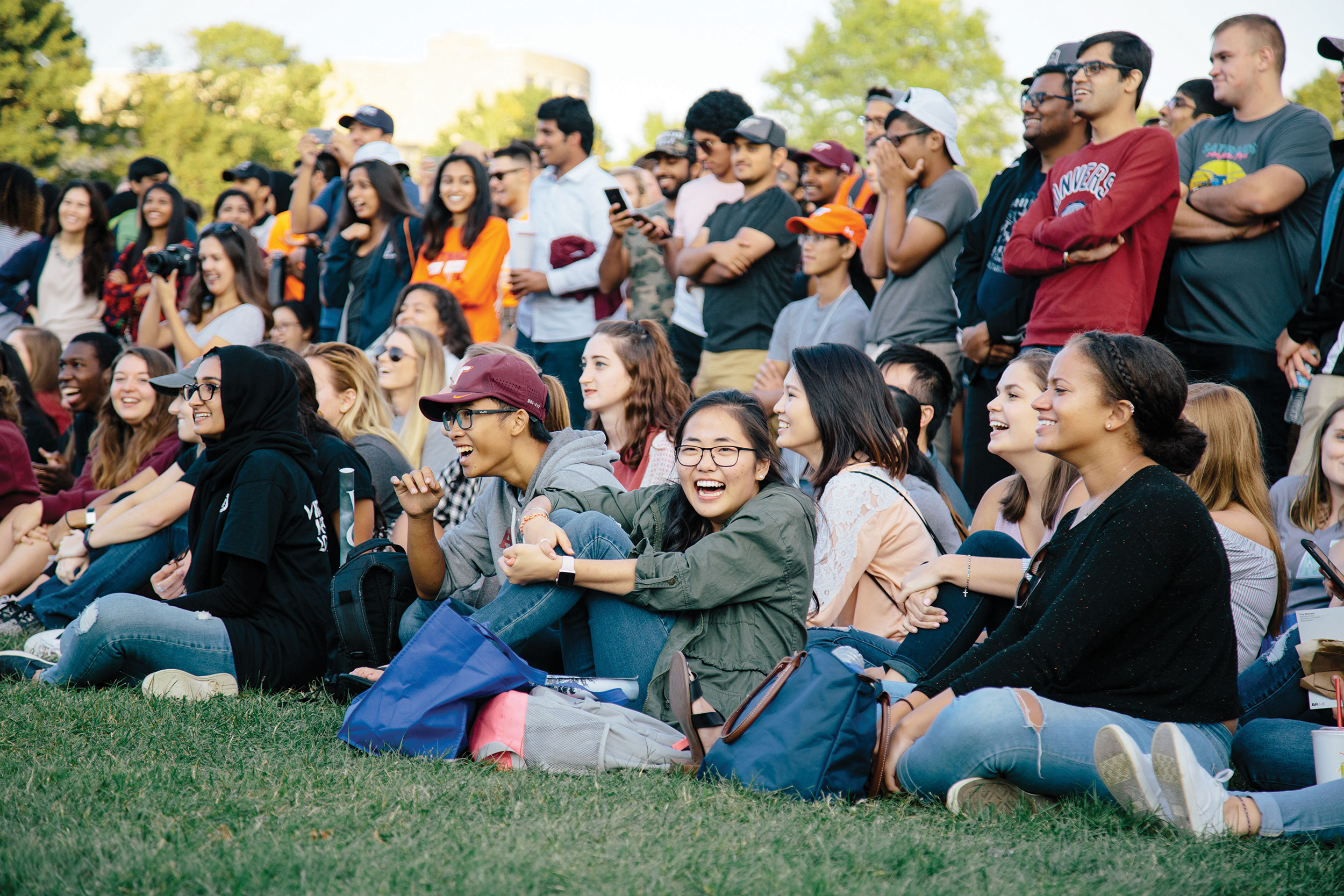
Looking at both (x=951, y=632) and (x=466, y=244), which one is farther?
(x=466, y=244)

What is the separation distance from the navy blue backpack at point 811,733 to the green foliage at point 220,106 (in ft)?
93.3

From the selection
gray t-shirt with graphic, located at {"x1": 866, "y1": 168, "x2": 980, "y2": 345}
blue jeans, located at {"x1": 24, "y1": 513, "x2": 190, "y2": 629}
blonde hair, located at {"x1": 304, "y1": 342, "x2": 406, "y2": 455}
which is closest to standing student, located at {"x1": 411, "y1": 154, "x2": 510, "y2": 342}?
blonde hair, located at {"x1": 304, "y1": 342, "x2": 406, "y2": 455}

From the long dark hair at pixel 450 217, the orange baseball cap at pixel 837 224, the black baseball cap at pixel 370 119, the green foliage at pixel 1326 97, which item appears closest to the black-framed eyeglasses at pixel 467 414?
the orange baseball cap at pixel 837 224

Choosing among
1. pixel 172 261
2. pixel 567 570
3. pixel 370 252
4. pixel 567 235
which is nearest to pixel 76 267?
pixel 172 261

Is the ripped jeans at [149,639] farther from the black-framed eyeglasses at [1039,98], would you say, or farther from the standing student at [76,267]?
the standing student at [76,267]

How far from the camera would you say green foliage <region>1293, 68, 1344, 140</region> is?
2045 cm

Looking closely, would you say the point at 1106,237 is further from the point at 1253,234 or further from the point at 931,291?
the point at 931,291

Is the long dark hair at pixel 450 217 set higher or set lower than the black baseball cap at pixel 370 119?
lower

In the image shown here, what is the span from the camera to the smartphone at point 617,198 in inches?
305

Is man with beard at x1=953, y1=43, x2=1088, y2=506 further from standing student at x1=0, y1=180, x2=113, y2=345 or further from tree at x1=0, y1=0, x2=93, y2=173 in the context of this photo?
tree at x1=0, y1=0, x2=93, y2=173

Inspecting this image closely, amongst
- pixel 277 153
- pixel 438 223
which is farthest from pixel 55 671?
pixel 277 153

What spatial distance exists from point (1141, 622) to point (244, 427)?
3.76 metres

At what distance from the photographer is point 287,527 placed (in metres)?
5.06

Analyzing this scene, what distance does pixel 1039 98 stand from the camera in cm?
611
